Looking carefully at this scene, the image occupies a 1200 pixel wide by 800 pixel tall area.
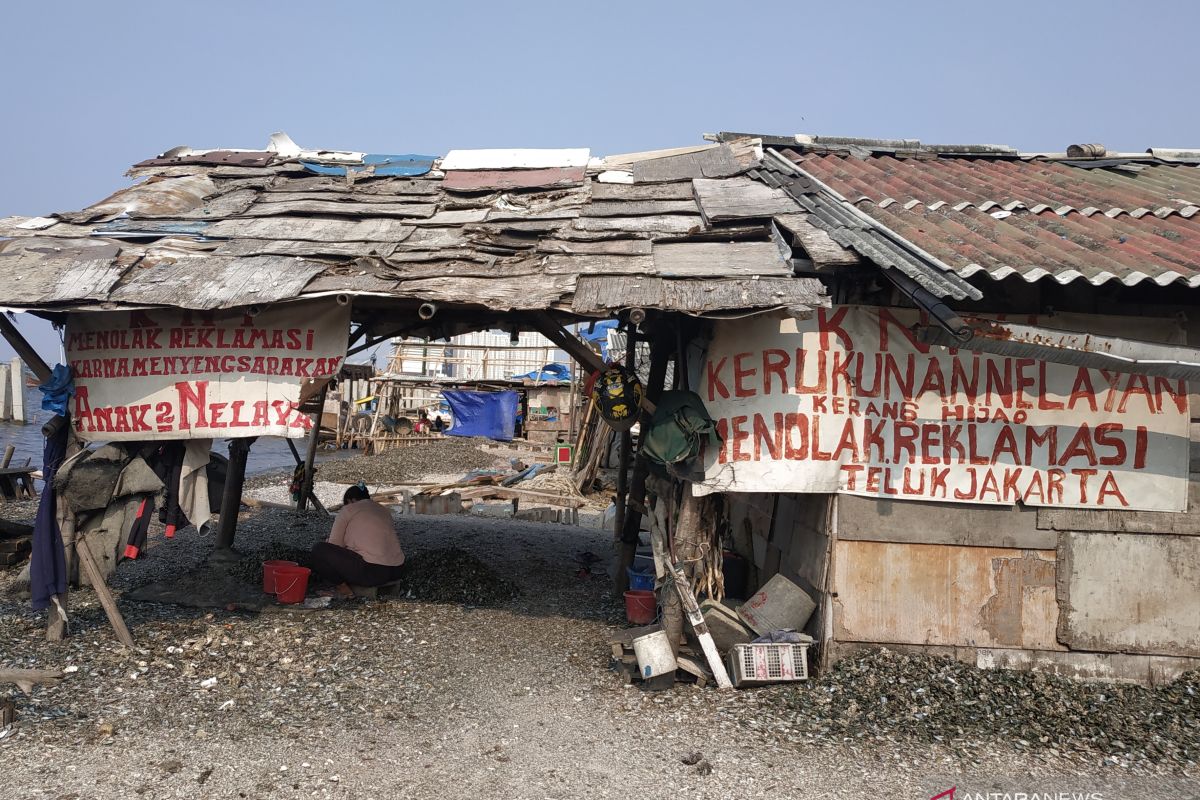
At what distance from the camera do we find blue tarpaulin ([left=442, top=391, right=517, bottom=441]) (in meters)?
32.1

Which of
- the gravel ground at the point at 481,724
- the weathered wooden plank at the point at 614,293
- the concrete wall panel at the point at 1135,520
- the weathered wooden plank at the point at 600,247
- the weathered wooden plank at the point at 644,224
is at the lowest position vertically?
the gravel ground at the point at 481,724

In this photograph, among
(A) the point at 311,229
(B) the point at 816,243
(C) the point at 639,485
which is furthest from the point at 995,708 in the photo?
(A) the point at 311,229

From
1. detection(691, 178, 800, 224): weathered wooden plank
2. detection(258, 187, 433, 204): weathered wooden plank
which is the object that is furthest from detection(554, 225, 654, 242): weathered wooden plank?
detection(258, 187, 433, 204): weathered wooden plank

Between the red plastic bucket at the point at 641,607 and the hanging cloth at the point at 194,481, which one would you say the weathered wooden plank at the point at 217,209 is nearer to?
the hanging cloth at the point at 194,481

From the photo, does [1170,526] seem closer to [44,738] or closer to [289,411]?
[289,411]

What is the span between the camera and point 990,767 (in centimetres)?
538

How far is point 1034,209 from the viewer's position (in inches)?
300

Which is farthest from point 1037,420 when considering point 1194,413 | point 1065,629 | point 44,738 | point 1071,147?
point 44,738

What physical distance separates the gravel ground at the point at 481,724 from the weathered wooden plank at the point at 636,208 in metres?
4.14

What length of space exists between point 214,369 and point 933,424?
6.03 m

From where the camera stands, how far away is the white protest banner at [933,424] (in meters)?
6.46

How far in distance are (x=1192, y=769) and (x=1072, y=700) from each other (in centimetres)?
86

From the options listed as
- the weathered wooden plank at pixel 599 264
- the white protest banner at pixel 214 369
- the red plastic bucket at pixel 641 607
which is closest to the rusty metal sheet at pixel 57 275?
the white protest banner at pixel 214 369

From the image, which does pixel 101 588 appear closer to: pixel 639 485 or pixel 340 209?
pixel 340 209
